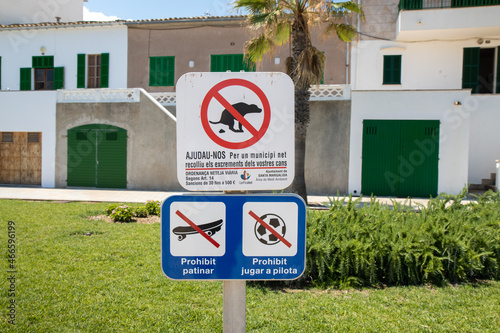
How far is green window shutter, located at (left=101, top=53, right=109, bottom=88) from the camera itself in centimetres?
1938

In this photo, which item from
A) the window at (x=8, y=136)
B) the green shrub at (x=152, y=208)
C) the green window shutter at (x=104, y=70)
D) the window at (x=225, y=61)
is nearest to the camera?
the green shrub at (x=152, y=208)

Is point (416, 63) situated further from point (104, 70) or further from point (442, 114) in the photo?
point (104, 70)

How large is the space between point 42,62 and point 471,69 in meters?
20.6

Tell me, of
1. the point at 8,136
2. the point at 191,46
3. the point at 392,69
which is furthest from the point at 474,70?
the point at 8,136

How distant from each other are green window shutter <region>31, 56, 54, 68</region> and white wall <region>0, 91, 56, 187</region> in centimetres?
280

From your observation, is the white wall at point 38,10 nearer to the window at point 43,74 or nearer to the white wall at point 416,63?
the window at point 43,74

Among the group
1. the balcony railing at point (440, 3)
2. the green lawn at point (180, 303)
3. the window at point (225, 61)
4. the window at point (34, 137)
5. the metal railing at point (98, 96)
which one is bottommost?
the green lawn at point (180, 303)

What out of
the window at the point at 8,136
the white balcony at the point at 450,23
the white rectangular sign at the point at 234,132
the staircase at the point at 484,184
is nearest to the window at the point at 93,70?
the window at the point at 8,136

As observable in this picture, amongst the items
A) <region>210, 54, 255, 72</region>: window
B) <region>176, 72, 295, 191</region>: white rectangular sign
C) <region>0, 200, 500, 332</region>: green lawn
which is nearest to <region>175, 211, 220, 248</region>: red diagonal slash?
<region>176, 72, 295, 191</region>: white rectangular sign

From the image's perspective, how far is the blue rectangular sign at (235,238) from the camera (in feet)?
6.37

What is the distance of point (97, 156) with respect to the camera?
17.1 meters

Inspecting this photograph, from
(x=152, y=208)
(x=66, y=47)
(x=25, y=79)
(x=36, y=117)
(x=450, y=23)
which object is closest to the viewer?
(x=152, y=208)

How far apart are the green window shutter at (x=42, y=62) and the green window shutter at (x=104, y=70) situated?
2.81 meters

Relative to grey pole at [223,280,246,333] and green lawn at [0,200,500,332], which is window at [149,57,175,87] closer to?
green lawn at [0,200,500,332]
